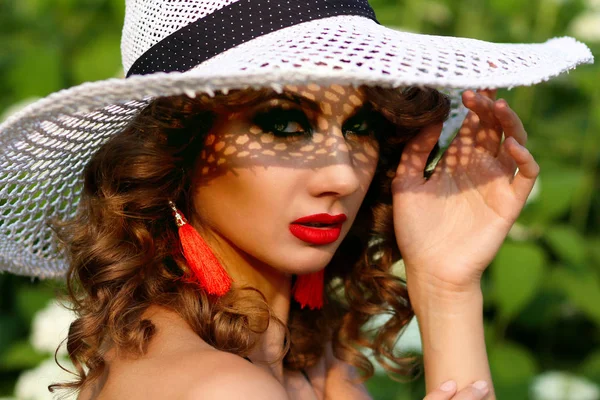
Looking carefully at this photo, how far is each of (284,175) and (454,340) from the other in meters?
0.59

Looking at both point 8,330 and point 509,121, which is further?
point 8,330

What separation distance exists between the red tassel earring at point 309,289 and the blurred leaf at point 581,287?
1808 mm

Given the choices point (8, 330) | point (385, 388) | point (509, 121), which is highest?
point (509, 121)

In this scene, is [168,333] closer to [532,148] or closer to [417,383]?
[417,383]

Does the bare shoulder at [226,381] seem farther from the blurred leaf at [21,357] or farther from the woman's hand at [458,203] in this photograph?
the blurred leaf at [21,357]

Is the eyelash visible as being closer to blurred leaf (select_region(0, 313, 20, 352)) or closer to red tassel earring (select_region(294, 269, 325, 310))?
red tassel earring (select_region(294, 269, 325, 310))

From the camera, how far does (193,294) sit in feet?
A: 5.25

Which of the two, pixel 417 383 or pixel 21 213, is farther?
pixel 417 383

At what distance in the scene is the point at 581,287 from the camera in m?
3.43

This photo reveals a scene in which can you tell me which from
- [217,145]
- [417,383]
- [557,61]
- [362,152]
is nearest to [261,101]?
[217,145]

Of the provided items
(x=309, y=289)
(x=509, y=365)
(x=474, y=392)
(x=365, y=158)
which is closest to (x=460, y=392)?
(x=474, y=392)

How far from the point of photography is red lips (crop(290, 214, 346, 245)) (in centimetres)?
156

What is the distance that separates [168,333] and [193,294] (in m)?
0.11

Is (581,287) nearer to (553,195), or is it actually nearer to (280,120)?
(553,195)
